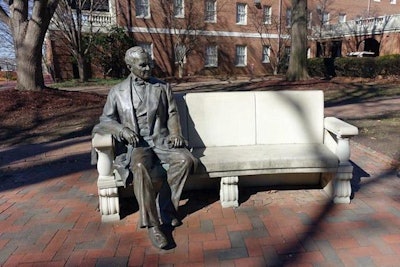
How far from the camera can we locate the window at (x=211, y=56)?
935 inches

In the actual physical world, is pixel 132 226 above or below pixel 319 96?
below

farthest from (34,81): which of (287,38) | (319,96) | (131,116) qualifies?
(287,38)

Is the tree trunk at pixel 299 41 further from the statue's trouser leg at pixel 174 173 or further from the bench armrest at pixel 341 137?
the statue's trouser leg at pixel 174 173

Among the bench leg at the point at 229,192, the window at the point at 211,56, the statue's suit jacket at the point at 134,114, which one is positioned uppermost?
the window at the point at 211,56

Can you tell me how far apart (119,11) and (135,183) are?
20191mm

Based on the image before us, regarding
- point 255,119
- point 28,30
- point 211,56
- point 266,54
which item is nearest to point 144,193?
point 255,119

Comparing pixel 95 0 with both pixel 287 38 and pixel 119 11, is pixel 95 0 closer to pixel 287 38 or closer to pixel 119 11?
pixel 119 11

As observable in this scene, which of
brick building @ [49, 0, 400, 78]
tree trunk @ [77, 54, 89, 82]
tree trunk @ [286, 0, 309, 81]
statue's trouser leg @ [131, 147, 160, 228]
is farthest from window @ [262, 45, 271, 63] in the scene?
statue's trouser leg @ [131, 147, 160, 228]

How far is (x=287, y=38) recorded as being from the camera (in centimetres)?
2588

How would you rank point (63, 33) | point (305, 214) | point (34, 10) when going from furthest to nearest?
point (63, 33) → point (34, 10) → point (305, 214)

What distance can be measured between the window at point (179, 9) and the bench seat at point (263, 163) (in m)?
20.8

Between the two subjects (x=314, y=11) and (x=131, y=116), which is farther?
(x=314, y=11)

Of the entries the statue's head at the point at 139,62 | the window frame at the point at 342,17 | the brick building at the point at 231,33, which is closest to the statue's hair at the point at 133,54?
the statue's head at the point at 139,62

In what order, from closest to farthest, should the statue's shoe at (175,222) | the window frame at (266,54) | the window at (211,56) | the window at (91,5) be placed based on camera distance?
the statue's shoe at (175,222)
the window at (91,5)
the window at (211,56)
the window frame at (266,54)
